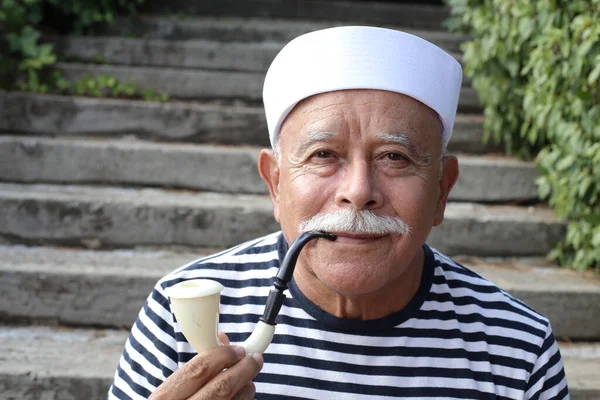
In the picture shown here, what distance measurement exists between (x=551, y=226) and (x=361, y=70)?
7.97 feet

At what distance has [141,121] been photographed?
449 centimetres

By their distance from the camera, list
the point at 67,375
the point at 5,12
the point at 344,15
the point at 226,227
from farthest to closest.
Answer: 1. the point at 344,15
2. the point at 5,12
3. the point at 226,227
4. the point at 67,375

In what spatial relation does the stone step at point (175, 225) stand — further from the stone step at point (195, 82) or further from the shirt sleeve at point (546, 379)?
the shirt sleeve at point (546, 379)

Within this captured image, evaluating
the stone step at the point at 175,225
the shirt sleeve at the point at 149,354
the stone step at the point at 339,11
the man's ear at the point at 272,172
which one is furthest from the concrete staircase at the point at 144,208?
the man's ear at the point at 272,172

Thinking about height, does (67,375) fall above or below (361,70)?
below

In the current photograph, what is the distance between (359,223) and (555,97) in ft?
7.33

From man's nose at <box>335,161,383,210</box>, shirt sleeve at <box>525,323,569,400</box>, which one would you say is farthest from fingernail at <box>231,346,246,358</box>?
shirt sleeve at <box>525,323,569,400</box>

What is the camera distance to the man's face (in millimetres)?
1691

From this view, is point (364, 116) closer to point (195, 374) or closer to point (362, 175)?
point (362, 175)

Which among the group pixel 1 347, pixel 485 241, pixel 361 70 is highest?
pixel 361 70

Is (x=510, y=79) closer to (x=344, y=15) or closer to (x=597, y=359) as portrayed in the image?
(x=597, y=359)

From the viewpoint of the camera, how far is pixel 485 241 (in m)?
3.81

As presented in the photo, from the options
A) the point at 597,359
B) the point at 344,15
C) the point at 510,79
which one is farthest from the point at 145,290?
the point at 344,15

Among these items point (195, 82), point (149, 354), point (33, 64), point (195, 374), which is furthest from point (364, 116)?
point (33, 64)
